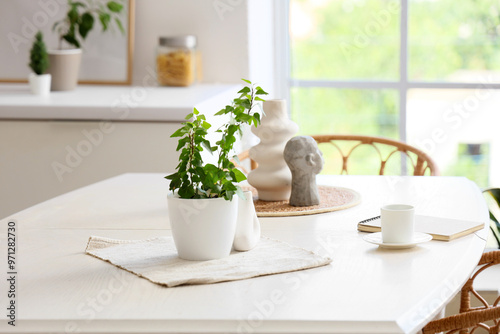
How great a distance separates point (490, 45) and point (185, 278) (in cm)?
245

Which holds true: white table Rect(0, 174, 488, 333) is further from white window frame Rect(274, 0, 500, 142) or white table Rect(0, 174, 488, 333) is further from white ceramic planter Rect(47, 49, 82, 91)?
white window frame Rect(274, 0, 500, 142)

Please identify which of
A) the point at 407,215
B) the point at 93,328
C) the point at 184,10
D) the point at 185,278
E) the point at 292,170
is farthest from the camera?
the point at 184,10

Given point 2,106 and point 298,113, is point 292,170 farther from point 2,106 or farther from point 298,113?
point 298,113

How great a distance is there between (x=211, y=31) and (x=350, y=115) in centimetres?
78

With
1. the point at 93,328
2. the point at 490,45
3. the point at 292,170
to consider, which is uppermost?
the point at 490,45

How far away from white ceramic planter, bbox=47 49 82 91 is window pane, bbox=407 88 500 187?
149 cm

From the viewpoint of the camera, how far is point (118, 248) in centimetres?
140

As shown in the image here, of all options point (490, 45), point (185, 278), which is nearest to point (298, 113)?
point (490, 45)

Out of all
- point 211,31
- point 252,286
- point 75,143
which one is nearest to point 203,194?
point 252,286

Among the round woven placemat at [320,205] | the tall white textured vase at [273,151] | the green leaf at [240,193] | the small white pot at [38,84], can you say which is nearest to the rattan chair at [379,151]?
the round woven placemat at [320,205]

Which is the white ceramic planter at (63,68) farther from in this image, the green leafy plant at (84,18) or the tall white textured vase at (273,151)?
the tall white textured vase at (273,151)

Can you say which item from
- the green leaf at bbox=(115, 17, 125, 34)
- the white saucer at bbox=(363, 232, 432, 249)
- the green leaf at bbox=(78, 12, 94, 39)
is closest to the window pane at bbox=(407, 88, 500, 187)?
the green leaf at bbox=(115, 17, 125, 34)

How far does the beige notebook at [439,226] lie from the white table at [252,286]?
0.02m

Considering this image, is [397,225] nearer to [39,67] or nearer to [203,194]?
[203,194]
